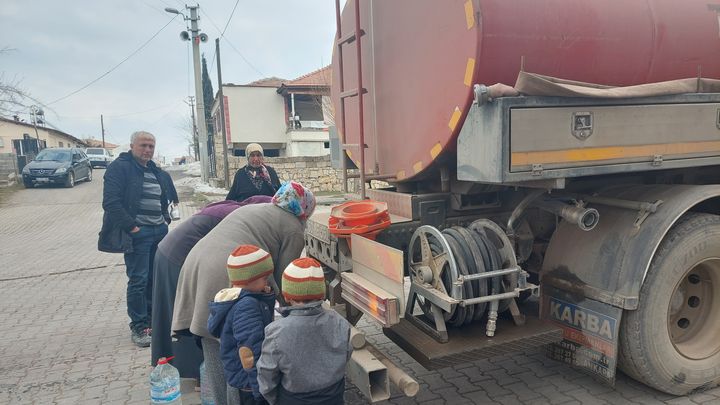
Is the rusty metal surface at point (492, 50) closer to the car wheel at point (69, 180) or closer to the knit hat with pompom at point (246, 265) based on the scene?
the knit hat with pompom at point (246, 265)

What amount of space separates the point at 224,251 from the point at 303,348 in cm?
94

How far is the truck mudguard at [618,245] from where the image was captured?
9.46 feet

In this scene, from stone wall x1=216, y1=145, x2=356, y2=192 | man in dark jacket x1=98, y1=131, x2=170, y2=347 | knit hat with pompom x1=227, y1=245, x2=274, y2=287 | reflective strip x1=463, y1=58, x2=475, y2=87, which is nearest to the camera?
knit hat with pompom x1=227, y1=245, x2=274, y2=287

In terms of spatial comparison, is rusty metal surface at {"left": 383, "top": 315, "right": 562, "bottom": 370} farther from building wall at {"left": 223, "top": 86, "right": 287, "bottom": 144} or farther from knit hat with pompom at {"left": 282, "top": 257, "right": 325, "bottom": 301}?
building wall at {"left": 223, "top": 86, "right": 287, "bottom": 144}

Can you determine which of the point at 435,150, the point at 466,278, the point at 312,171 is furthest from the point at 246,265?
the point at 312,171

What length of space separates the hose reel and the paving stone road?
75 cm

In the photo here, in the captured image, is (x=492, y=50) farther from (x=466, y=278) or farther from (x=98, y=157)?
(x=98, y=157)

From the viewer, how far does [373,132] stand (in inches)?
147

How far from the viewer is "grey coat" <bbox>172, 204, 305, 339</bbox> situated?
113 inches

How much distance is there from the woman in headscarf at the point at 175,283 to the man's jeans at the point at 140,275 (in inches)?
43.7

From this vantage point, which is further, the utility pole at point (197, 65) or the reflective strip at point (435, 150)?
the utility pole at point (197, 65)

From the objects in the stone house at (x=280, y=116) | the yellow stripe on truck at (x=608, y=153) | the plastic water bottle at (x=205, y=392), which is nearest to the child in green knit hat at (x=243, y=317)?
the plastic water bottle at (x=205, y=392)

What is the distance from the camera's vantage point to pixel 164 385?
3.11 m

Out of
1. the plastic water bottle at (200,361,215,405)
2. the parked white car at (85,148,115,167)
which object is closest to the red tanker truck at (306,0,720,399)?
the plastic water bottle at (200,361,215,405)
